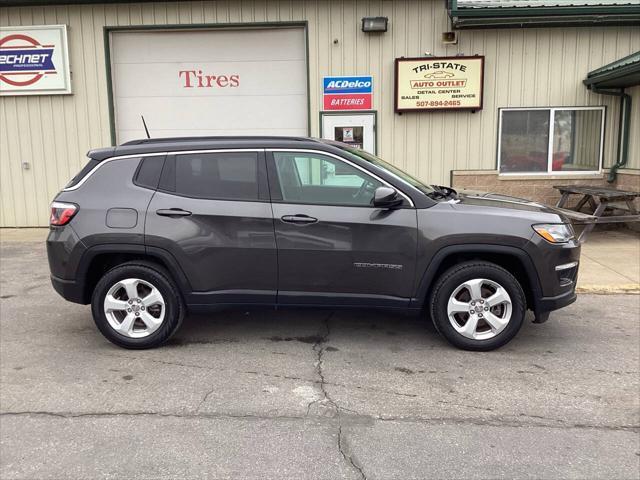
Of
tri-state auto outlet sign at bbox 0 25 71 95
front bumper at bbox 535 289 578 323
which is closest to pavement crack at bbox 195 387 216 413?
front bumper at bbox 535 289 578 323

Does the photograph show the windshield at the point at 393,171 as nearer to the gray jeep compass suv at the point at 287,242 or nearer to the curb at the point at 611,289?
the gray jeep compass suv at the point at 287,242

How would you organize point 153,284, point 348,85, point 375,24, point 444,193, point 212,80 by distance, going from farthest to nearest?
point 212,80, point 348,85, point 375,24, point 444,193, point 153,284

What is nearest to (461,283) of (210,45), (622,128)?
(622,128)

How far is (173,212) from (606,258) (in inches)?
263

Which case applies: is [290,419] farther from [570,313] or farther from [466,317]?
[570,313]

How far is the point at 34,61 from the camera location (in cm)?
1114

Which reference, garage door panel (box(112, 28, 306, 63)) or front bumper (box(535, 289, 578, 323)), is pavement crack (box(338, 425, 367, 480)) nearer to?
front bumper (box(535, 289, 578, 323))

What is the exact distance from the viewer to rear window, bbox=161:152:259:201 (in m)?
4.81

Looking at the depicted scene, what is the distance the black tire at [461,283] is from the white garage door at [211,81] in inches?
292

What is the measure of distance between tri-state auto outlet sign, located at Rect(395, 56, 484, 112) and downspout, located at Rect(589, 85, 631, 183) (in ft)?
7.46

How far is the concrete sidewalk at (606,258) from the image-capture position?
6887 millimetres

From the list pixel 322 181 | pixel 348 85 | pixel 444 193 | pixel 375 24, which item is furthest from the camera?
pixel 348 85

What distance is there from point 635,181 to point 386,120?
4736mm

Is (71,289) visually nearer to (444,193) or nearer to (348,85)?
(444,193)
